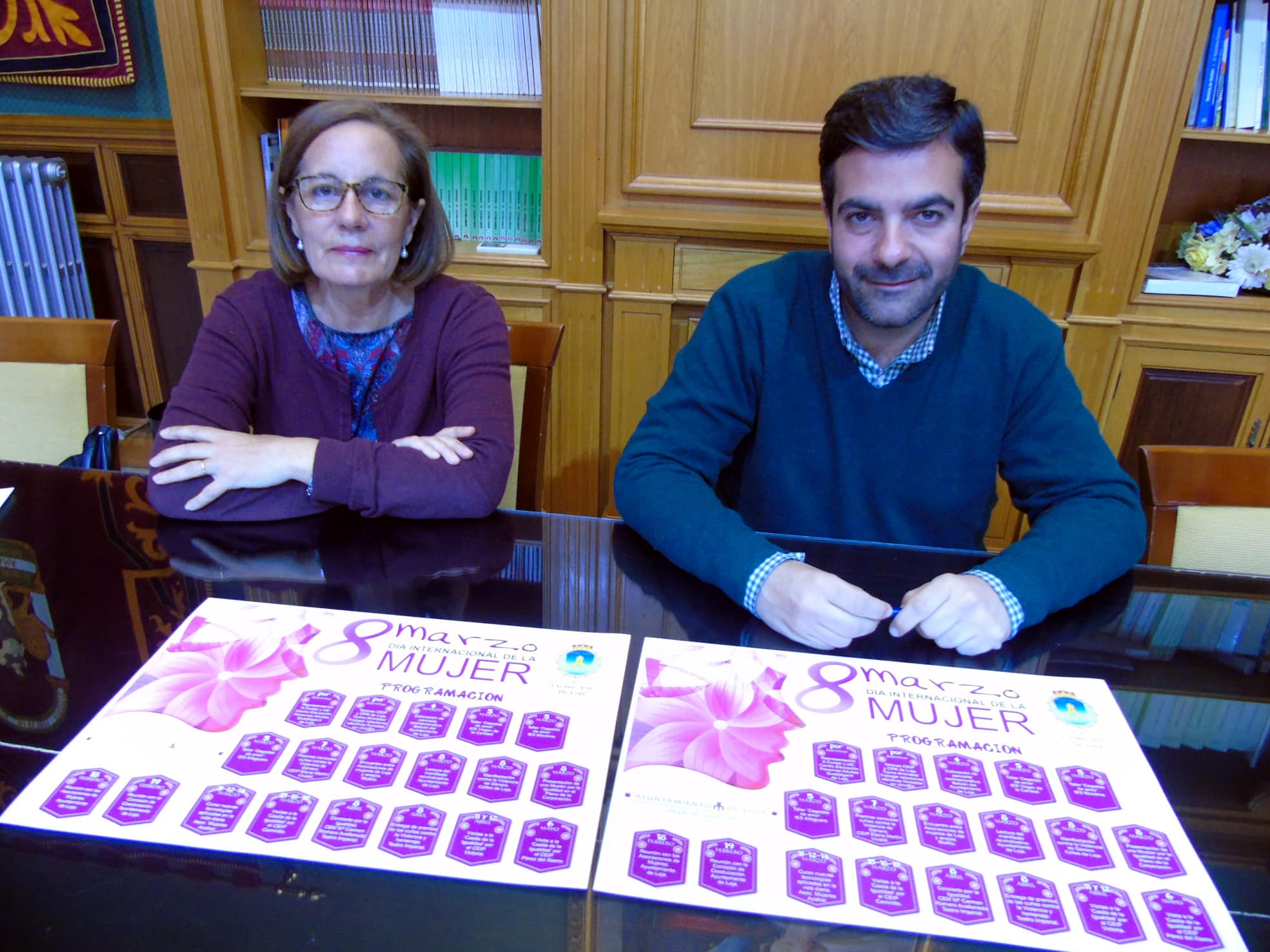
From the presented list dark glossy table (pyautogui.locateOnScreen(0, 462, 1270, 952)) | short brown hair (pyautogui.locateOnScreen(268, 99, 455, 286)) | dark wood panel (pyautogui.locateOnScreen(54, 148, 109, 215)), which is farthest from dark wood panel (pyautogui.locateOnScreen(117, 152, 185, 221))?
dark glossy table (pyautogui.locateOnScreen(0, 462, 1270, 952))

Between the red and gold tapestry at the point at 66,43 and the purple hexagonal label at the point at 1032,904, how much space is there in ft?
10.5

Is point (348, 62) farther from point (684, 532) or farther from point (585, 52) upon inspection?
point (684, 532)

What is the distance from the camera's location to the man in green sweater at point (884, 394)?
104 cm

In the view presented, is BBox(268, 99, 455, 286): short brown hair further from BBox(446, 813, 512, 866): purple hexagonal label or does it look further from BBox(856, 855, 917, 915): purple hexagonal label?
BBox(856, 855, 917, 915): purple hexagonal label

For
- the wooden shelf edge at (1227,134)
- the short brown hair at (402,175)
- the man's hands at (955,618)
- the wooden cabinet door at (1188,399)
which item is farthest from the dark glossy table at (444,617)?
the wooden shelf edge at (1227,134)

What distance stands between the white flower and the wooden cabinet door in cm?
19

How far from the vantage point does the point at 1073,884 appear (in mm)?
545

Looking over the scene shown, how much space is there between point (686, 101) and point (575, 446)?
3.30 ft

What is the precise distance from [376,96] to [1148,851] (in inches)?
96.5

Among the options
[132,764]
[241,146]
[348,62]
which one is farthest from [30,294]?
[132,764]

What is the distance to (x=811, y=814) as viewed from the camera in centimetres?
59

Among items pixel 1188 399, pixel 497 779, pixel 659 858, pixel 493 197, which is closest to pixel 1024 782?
pixel 659 858

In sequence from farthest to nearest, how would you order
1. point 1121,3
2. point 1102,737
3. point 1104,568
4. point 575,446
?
1. point 575,446
2. point 1121,3
3. point 1104,568
4. point 1102,737

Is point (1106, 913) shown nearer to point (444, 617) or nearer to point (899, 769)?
point (899, 769)
